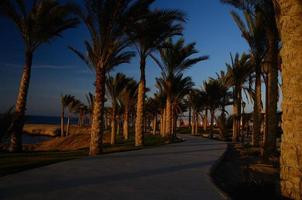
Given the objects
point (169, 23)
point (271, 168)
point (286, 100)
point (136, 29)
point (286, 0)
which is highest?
point (169, 23)

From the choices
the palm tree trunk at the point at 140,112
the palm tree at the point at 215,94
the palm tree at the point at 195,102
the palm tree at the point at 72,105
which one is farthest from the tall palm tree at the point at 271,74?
the palm tree at the point at 72,105

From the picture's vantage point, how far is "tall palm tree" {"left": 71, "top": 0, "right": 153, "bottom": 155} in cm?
1531

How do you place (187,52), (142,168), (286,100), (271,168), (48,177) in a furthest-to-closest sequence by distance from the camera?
(187,52), (271,168), (142,168), (48,177), (286,100)

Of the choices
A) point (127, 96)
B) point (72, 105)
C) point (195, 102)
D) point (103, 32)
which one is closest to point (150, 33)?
point (103, 32)

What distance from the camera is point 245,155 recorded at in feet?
60.8

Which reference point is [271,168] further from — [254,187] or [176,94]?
[176,94]

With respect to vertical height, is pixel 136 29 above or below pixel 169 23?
below

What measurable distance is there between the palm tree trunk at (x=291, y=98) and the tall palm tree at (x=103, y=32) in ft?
30.5

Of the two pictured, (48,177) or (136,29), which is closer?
(48,177)

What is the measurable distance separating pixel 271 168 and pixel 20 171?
856 cm

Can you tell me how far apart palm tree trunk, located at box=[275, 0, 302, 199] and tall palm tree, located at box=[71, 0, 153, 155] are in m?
9.31

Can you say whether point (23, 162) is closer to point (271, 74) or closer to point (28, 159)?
point (28, 159)

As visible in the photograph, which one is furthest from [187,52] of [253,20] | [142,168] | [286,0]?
[286,0]

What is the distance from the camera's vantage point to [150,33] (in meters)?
18.0
